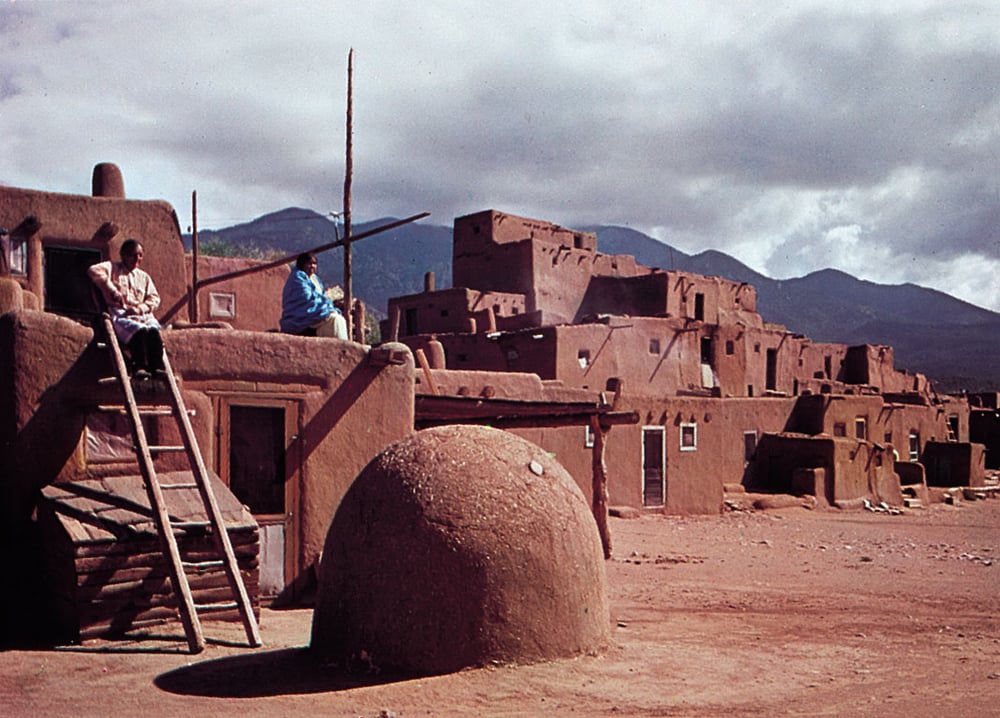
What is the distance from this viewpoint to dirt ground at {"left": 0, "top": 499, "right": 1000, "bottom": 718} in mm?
6242

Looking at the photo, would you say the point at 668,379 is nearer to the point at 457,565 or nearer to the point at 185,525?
the point at 185,525

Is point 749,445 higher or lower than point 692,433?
lower

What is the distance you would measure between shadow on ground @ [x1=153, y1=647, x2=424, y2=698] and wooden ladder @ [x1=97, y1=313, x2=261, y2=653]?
307 mm

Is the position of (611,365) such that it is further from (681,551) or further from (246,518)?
(246,518)

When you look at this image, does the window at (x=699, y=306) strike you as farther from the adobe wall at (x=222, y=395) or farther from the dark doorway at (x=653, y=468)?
the adobe wall at (x=222, y=395)

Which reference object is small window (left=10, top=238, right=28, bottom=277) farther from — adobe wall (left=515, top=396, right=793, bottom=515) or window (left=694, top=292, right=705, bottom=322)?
window (left=694, top=292, right=705, bottom=322)

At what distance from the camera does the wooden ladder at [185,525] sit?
7137 millimetres

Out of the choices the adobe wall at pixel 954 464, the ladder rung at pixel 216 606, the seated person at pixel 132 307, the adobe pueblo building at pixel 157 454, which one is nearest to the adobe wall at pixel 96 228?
the adobe pueblo building at pixel 157 454

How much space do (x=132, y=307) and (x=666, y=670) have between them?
5.84 metres

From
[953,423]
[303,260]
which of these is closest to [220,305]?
[303,260]

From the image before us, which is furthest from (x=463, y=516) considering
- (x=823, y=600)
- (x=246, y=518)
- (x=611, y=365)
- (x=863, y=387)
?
(x=863, y=387)

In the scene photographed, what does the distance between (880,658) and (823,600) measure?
3781mm

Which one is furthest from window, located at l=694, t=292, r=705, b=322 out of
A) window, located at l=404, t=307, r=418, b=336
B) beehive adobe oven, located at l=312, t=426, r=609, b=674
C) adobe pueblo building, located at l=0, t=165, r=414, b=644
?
beehive adobe oven, located at l=312, t=426, r=609, b=674

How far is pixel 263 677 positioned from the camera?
6.81 meters
